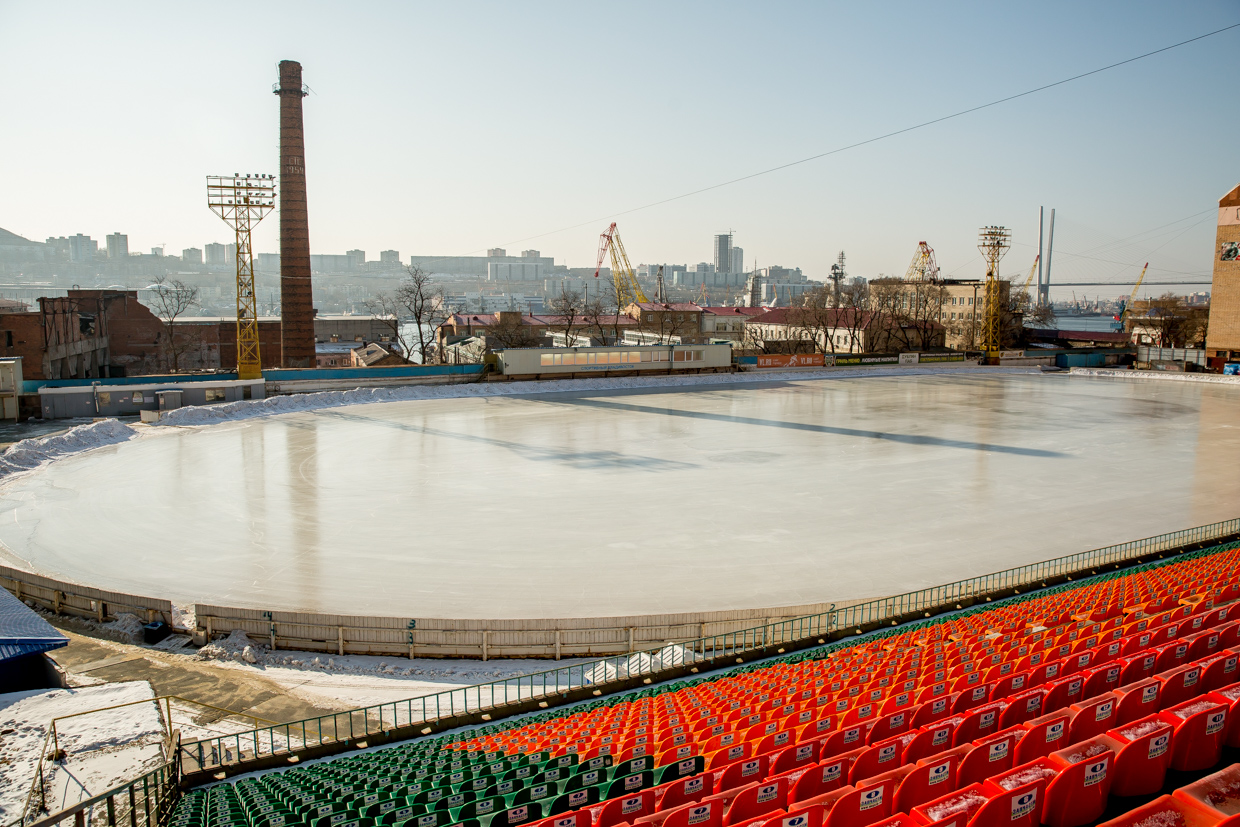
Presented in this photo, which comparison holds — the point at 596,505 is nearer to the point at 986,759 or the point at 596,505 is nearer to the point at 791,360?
the point at 986,759

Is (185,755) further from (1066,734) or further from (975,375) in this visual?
(975,375)

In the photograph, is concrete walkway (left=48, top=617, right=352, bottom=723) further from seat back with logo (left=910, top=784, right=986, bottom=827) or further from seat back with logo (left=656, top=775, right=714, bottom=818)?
seat back with logo (left=910, top=784, right=986, bottom=827)

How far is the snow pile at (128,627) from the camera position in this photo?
514 inches

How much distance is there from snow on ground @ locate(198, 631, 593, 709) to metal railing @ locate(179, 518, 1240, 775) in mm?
263

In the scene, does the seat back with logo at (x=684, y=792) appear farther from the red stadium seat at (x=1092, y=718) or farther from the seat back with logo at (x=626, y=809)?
the red stadium seat at (x=1092, y=718)

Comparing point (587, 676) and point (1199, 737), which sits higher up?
point (1199, 737)

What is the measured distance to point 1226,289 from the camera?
55.5 metres

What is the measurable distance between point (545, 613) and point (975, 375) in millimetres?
49885

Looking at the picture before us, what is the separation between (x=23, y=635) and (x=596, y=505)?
12590 millimetres

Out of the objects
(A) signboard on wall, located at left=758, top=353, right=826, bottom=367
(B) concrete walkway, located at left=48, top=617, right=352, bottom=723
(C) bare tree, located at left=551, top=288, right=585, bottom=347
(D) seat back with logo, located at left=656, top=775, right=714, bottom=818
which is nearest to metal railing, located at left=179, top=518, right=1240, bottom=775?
(B) concrete walkway, located at left=48, top=617, right=352, bottom=723

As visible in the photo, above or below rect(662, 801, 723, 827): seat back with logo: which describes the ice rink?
below

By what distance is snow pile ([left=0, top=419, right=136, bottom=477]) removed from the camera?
2433 centimetres

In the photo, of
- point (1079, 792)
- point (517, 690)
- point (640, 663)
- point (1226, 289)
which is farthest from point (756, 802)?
point (1226, 289)

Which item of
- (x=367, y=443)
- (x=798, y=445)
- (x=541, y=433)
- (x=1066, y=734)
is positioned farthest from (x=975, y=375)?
(x=1066, y=734)
